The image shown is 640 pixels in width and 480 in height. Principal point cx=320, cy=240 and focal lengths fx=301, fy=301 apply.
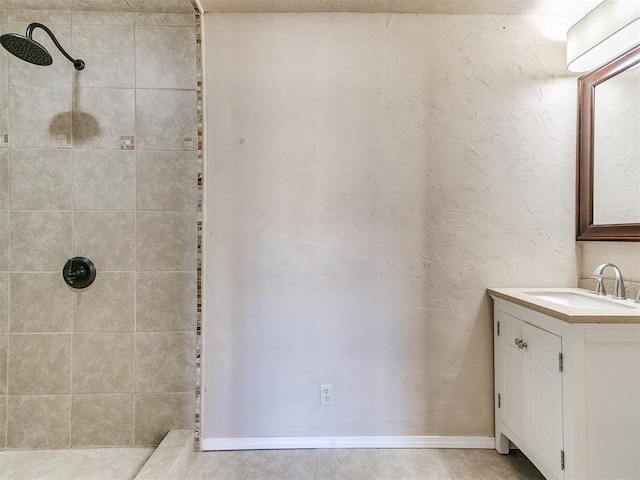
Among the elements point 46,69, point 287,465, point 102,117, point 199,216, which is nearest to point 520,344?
point 287,465

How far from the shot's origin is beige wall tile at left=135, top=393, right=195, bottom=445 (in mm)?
1650

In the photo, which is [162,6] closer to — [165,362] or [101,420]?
[165,362]

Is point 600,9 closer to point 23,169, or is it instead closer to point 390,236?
point 390,236

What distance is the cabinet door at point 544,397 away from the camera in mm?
1208

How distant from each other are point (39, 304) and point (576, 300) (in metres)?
2.84

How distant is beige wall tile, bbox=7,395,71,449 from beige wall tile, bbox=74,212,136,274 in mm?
768

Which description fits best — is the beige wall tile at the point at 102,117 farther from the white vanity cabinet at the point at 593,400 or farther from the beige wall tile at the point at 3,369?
the white vanity cabinet at the point at 593,400

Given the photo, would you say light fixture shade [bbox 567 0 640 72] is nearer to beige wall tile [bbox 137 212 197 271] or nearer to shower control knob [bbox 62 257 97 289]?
beige wall tile [bbox 137 212 197 271]

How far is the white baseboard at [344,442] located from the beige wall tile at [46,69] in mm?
2133

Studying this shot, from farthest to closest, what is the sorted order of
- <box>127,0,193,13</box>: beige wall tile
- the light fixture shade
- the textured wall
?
<box>127,0,193,13</box>: beige wall tile < the textured wall < the light fixture shade

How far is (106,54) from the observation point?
1653 mm

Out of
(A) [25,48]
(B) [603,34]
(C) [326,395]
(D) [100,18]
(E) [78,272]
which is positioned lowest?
(C) [326,395]

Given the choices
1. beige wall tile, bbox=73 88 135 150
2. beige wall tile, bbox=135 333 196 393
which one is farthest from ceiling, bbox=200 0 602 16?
beige wall tile, bbox=135 333 196 393

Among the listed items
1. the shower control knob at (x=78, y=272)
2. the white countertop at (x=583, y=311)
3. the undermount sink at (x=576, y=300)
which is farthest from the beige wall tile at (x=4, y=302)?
the undermount sink at (x=576, y=300)
